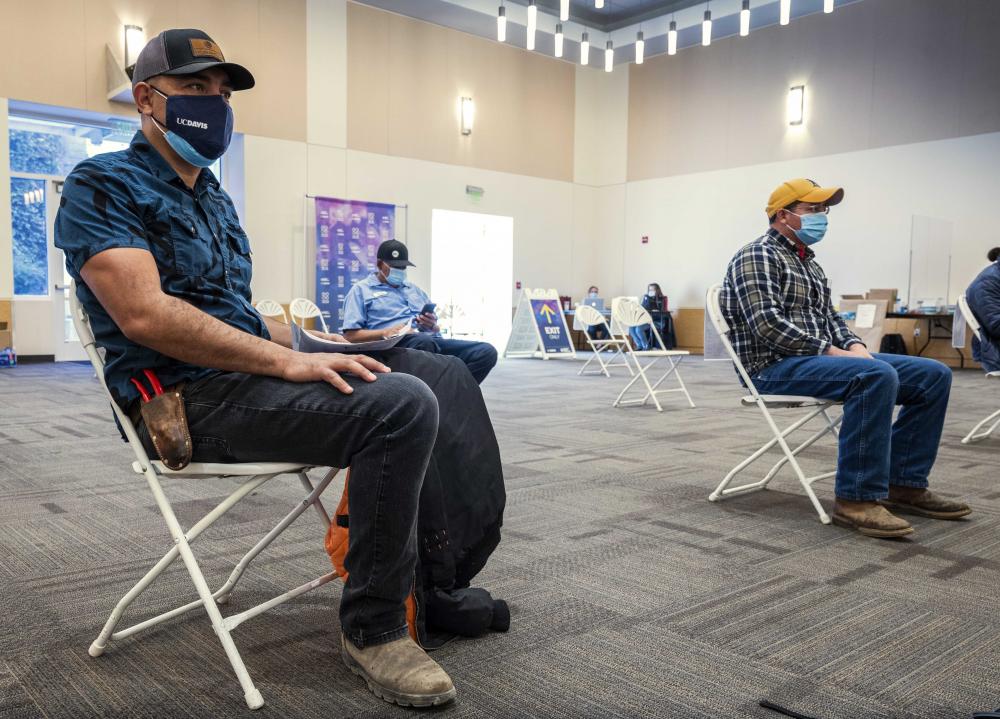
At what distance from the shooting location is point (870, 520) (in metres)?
2.77

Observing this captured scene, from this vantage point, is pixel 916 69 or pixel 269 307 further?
pixel 916 69

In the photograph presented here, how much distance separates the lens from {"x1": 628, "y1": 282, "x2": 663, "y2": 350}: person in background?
13.0 m

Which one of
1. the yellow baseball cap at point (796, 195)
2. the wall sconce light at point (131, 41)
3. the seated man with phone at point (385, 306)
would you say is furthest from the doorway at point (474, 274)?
the yellow baseball cap at point (796, 195)

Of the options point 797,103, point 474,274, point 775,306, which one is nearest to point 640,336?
point 474,274

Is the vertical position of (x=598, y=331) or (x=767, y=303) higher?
(x=767, y=303)

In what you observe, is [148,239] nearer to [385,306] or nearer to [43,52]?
[385,306]

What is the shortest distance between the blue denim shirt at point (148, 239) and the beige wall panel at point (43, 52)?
9.32 meters

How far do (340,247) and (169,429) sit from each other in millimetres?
10329

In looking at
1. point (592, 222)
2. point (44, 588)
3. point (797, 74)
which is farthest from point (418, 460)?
point (592, 222)

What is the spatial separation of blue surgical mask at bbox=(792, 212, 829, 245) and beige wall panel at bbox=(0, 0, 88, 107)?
9.27 m

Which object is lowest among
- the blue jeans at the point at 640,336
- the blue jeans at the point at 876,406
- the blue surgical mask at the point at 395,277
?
the blue jeans at the point at 640,336

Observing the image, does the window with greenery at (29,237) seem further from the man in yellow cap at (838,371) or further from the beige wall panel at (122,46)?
the man in yellow cap at (838,371)

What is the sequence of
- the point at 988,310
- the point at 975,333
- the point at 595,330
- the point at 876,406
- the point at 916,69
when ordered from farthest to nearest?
the point at 595,330, the point at 916,69, the point at 975,333, the point at 988,310, the point at 876,406

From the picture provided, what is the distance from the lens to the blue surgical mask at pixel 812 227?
123 inches
